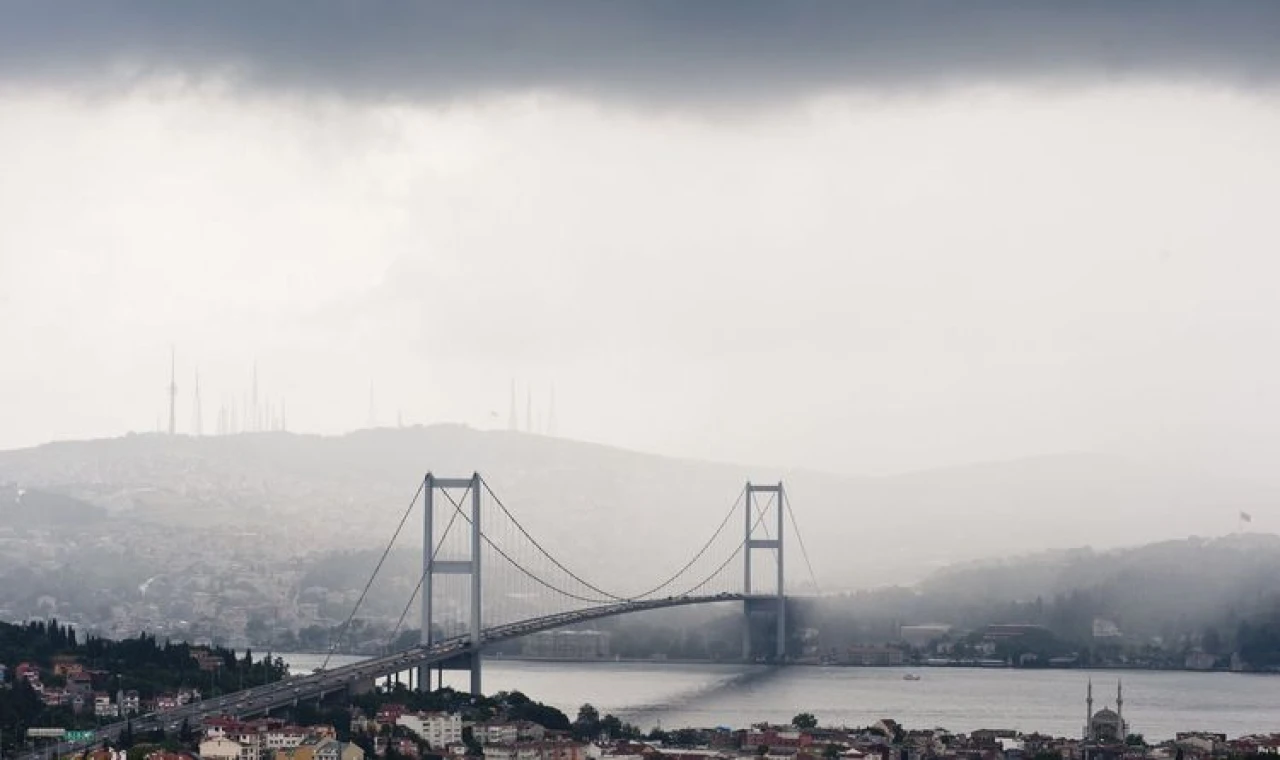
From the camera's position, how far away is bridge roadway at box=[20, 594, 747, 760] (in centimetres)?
4341

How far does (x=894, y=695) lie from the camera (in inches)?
2564

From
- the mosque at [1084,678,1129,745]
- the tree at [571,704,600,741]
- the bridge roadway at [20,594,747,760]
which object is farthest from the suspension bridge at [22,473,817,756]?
the mosque at [1084,678,1129,745]

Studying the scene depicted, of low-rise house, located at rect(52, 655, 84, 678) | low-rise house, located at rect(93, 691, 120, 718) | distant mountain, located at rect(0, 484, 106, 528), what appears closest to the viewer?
low-rise house, located at rect(93, 691, 120, 718)

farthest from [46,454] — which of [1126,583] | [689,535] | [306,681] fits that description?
[306,681]

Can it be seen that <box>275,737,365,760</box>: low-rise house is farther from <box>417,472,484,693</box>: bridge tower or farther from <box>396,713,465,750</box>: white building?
<box>417,472,484,693</box>: bridge tower

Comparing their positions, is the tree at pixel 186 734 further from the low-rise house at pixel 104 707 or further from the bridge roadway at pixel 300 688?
the low-rise house at pixel 104 707

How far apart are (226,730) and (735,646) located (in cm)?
4031

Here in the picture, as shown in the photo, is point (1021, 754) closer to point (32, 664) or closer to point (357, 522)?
point (32, 664)

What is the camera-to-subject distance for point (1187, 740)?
4844 centimetres

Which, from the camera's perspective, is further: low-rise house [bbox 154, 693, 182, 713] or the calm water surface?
the calm water surface

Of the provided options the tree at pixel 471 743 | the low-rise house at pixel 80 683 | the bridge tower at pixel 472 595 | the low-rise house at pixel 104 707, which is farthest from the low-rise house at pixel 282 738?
the bridge tower at pixel 472 595

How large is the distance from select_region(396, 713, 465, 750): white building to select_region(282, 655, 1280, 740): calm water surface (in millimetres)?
5798

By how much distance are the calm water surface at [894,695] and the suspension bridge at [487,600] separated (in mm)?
1384

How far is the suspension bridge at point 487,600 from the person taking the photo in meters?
50.8
